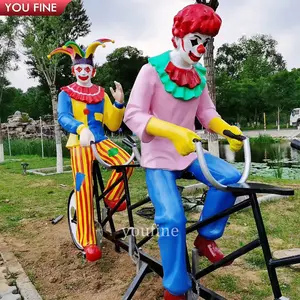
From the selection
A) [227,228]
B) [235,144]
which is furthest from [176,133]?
[227,228]

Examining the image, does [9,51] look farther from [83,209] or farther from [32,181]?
[83,209]

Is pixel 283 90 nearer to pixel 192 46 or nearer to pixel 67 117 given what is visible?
pixel 67 117

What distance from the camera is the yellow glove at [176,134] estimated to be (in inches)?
66.2

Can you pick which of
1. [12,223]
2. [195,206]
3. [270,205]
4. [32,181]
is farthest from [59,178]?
[270,205]

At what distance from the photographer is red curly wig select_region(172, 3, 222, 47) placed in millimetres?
1783

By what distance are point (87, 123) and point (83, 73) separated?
39 centimetres

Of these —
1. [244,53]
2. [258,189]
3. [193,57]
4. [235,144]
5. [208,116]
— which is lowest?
[258,189]

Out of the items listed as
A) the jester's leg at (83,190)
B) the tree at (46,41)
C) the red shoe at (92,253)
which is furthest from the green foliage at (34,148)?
the red shoe at (92,253)

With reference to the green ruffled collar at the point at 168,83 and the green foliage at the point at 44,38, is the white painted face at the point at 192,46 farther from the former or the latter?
the green foliage at the point at 44,38

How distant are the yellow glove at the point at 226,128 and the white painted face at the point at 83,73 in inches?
48.4

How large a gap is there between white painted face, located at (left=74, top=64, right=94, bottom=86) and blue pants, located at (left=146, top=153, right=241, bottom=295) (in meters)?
1.29

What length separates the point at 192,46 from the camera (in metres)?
1.85

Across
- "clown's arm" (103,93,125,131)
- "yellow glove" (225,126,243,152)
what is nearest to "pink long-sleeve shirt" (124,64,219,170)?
"yellow glove" (225,126,243,152)

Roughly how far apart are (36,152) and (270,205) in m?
10.9
